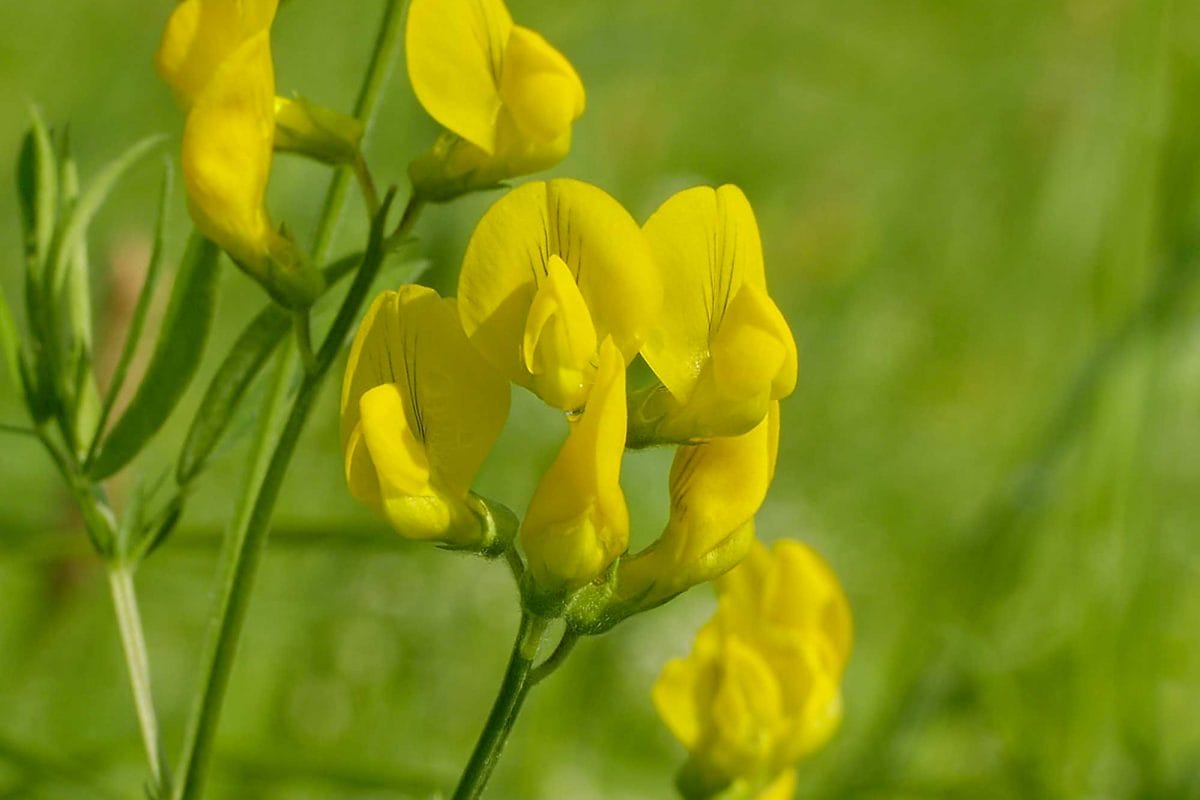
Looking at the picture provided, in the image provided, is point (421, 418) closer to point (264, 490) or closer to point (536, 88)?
point (264, 490)

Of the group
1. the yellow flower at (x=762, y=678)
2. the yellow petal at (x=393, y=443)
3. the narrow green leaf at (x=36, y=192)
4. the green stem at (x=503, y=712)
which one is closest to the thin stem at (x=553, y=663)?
the green stem at (x=503, y=712)

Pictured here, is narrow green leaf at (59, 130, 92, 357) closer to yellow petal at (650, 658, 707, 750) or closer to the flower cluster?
the flower cluster

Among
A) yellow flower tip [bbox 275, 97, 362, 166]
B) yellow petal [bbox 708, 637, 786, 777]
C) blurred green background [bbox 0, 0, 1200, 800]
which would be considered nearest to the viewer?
yellow flower tip [bbox 275, 97, 362, 166]

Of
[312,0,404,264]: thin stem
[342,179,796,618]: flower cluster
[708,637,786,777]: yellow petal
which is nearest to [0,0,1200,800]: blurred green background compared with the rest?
[312,0,404,264]: thin stem

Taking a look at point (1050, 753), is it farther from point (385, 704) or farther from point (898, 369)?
point (898, 369)

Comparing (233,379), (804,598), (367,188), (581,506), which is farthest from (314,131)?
(804,598)

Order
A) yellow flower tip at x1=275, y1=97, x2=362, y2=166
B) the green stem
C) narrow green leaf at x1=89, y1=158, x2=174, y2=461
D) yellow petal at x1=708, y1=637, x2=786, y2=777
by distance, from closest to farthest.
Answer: the green stem
yellow flower tip at x1=275, y1=97, x2=362, y2=166
narrow green leaf at x1=89, y1=158, x2=174, y2=461
yellow petal at x1=708, y1=637, x2=786, y2=777

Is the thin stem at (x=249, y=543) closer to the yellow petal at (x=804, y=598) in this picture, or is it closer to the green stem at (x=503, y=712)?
Answer: the green stem at (x=503, y=712)
